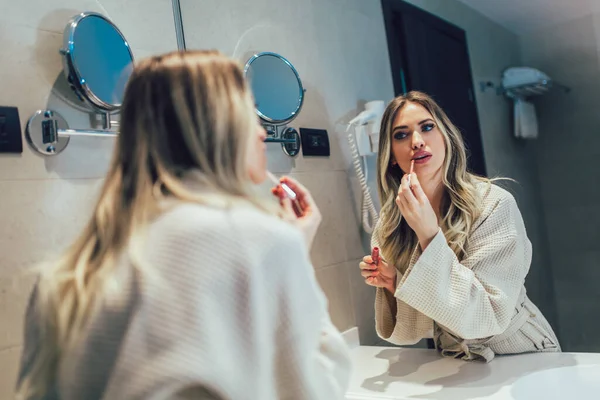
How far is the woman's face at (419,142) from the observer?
4.24 feet

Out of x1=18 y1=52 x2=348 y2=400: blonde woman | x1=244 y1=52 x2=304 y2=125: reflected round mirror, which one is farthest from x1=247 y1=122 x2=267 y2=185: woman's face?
x1=244 y1=52 x2=304 y2=125: reflected round mirror

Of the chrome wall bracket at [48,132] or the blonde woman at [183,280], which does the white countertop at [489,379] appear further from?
the chrome wall bracket at [48,132]

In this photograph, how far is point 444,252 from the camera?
1.07 metres

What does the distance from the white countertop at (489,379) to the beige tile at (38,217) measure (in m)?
0.69

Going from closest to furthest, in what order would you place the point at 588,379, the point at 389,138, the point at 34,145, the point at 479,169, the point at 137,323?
1. the point at 137,323
2. the point at 34,145
3. the point at 588,379
4. the point at 389,138
5. the point at 479,169

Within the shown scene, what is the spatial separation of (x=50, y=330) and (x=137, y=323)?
0.15 meters

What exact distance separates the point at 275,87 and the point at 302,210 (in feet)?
1.97

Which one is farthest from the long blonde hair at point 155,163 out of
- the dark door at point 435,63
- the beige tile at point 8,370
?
the dark door at point 435,63

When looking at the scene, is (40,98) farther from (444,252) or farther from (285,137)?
(444,252)

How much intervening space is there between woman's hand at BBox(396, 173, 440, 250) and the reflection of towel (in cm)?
66

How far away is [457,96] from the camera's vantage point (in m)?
1.59

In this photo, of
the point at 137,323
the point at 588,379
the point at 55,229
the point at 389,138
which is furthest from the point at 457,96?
the point at 137,323

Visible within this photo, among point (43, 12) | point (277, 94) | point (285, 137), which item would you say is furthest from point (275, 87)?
point (43, 12)

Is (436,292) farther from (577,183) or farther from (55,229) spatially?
(577,183)
